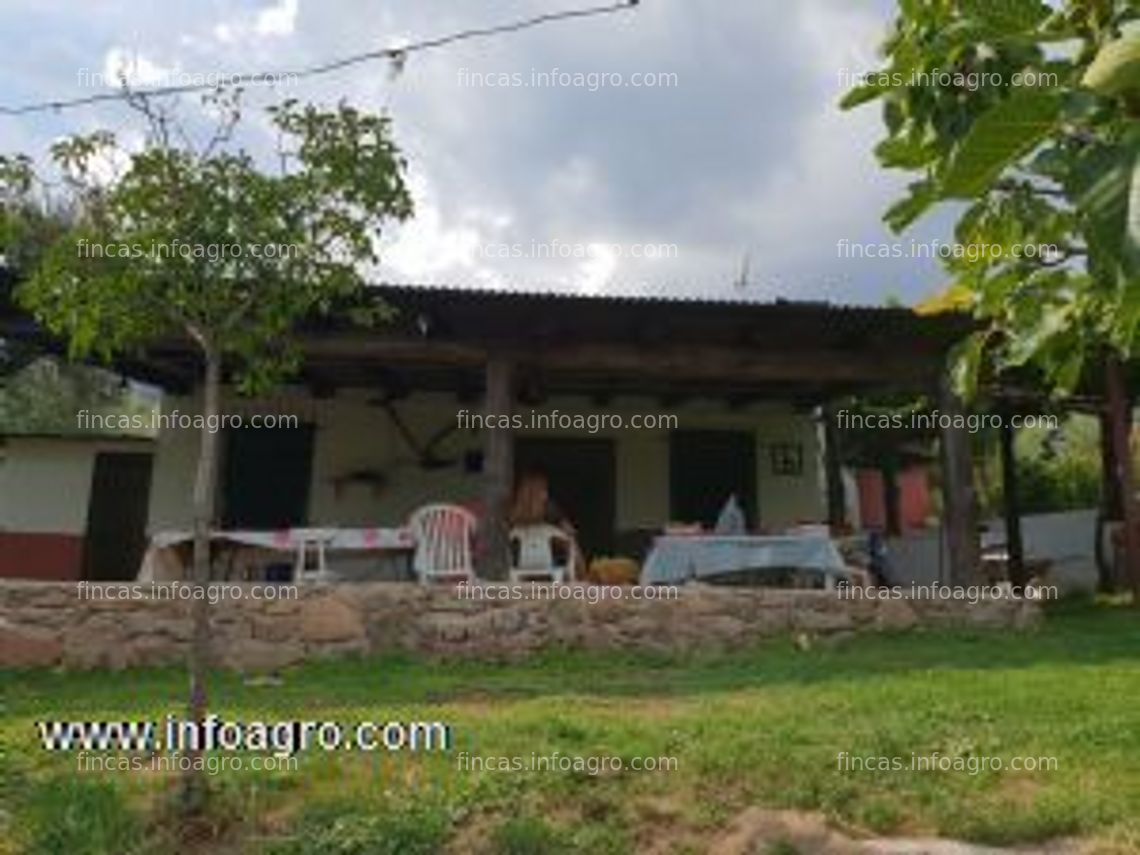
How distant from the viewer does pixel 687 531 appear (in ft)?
38.1

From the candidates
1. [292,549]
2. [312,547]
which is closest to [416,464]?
[292,549]

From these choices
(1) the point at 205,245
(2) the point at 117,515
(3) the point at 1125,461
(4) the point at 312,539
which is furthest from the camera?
A: (2) the point at 117,515

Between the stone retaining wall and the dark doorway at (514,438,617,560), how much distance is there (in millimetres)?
4993

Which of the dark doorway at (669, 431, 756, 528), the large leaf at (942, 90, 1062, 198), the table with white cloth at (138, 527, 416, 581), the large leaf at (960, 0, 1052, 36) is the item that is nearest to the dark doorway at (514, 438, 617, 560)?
the dark doorway at (669, 431, 756, 528)

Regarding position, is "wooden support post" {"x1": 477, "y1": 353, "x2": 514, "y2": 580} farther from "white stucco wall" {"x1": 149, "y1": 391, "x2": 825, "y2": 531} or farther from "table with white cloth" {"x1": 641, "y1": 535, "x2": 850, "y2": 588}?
"white stucco wall" {"x1": 149, "y1": 391, "x2": 825, "y2": 531}

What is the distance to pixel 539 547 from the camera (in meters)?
11.6

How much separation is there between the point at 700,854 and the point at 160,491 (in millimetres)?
10301

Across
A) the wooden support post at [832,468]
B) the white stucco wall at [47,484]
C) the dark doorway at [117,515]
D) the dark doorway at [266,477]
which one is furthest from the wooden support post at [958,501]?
the white stucco wall at [47,484]

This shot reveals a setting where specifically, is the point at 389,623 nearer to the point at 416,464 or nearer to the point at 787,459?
the point at 416,464

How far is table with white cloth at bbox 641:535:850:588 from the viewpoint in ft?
36.1

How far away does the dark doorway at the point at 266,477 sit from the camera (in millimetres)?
14453

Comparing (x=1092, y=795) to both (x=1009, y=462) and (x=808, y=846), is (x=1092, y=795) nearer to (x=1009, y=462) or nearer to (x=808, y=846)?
(x=808, y=846)

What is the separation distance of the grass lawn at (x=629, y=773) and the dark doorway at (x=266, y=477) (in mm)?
6252

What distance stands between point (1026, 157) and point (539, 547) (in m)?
10.4
